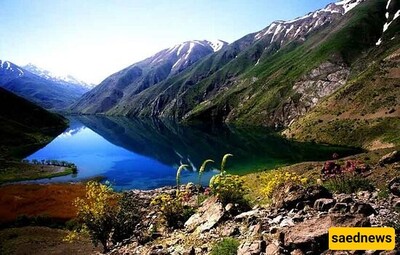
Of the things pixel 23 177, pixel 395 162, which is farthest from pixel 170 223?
pixel 23 177

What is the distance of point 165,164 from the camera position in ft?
361

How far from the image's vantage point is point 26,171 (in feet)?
336

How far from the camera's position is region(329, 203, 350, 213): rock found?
1648 centimetres

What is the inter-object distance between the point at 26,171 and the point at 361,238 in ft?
341

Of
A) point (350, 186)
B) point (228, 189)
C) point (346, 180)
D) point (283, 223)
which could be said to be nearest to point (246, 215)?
point (228, 189)

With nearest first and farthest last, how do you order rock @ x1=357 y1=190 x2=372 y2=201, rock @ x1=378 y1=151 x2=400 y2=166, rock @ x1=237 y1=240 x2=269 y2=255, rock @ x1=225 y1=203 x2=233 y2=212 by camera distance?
1. rock @ x1=237 y1=240 x2=269 y2=255
2. rock @ x1=357 y1=190 x2=372 y2=201
3. rock @ x1=225 y1=203 x2=233 y2=212
4. rock @ x1=378 y1=151 x2=400 y2=166

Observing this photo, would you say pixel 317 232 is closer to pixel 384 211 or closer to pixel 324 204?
pixel 324 204

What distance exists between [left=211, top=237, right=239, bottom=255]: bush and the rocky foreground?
0.62 meters

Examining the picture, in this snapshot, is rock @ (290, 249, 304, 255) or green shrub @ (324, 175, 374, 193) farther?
green shrub @ (324, 175, 374, 193)

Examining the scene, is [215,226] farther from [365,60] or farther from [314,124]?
[365,60]

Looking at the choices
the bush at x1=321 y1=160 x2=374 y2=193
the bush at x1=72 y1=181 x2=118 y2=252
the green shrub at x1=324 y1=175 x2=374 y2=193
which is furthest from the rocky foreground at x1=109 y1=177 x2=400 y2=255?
the bush at x1=72 y1=181 x2=118 y2=252

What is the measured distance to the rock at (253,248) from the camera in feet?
48.3

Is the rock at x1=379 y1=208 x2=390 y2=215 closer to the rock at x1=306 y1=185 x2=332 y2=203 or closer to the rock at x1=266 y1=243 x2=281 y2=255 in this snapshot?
the rock at x1=306 y1=185 x2=332 y2=203

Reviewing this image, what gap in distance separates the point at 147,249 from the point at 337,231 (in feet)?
39.6
